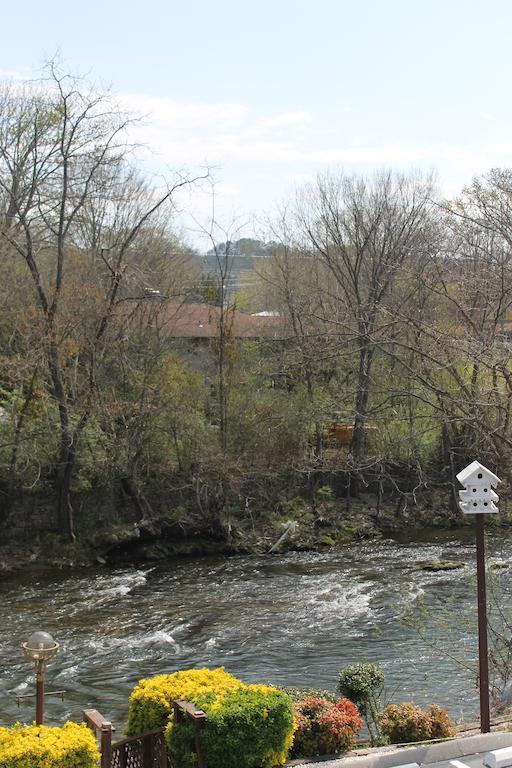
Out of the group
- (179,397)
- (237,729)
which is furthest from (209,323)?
(237,729)

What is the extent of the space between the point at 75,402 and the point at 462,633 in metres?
13.8

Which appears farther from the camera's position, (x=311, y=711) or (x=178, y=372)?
(x=178, y=372)

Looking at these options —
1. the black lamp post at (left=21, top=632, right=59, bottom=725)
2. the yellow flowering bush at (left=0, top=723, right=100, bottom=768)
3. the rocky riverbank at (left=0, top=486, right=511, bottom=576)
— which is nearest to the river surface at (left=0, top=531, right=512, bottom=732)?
the rocky riverbank at (left=0, top=486, right=511, bottom=576)

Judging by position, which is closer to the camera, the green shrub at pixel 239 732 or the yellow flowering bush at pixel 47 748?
the yellow flowering bush at pixel 47 748

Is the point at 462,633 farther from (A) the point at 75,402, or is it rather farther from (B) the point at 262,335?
(B) the point at 262,335

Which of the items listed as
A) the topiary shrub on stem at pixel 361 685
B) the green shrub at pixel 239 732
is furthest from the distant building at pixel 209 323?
the green shrub at pixel 239 732

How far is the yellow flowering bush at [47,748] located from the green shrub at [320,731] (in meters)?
2.12

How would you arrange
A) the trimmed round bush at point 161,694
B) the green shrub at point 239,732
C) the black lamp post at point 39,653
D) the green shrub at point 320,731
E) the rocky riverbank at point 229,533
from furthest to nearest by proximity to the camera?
1. the rocky riverbank at point 229,533
2. the green shrub at point 320,731
3. the black lamp post at point 39,653
4. the trimmed round bush at point 161,694
5. the green shrub at point 239,732

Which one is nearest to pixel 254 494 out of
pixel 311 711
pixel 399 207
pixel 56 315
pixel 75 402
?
pixel 75 402

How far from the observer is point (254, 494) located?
98.2 feet

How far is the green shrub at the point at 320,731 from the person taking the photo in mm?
8758

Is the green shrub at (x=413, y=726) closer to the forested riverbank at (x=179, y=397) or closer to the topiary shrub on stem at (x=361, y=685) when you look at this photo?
the topiary shrub on stem at (x=361, y=685)

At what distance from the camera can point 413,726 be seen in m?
9.61

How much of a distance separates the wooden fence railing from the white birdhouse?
351 centimetres
